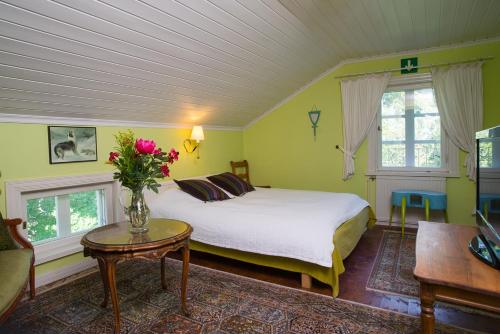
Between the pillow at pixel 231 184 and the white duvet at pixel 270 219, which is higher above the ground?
the pillow at pixel 231 184

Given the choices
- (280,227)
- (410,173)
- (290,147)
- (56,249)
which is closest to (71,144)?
(56,249)

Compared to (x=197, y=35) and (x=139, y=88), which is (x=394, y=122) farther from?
(x=139, y=88)

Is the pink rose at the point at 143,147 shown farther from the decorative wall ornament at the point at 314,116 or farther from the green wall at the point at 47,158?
the decorative wall ornament at the point at 314,116

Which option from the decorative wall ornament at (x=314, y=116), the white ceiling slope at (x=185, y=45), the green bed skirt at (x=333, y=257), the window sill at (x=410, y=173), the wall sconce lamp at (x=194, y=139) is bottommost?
the green bed skirt at (x=333, y=257)

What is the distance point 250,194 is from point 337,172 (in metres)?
1.44

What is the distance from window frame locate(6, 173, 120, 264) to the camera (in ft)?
7.93

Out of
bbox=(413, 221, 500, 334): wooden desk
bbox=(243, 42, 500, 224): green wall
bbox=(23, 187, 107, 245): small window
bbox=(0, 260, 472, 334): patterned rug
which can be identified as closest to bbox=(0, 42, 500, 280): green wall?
bbox=(243, 42, 500, 224): green wall

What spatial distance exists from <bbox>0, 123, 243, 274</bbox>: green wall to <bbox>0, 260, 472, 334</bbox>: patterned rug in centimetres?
60

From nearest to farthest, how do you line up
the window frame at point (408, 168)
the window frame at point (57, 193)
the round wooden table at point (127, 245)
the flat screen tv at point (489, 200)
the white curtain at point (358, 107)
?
the flat screen tv at point (489, 200) → the round wooden table at point (127, 245) → the window frame at point (57, 193) → the window frame at point (408, 168) → the white curtain at point (358, 107)

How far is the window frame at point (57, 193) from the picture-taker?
242cm

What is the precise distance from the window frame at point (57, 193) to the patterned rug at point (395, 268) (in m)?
2.58

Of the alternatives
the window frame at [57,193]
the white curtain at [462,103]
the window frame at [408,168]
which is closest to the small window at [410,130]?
the window frame at [408,168]

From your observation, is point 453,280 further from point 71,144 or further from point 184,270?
point 71,144

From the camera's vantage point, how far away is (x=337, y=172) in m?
4.50
